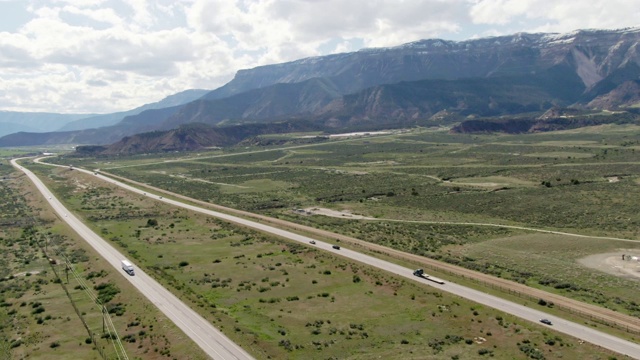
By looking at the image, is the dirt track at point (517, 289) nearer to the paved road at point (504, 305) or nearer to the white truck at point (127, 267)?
the paved road at point (504, 305)

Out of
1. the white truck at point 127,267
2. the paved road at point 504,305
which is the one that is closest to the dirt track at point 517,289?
the paved road at point 504,305

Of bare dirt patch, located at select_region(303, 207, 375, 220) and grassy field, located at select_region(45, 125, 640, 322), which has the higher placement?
grassy field, located at select_region(45, 125, 640, 322)

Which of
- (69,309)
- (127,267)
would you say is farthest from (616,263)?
(69,309)

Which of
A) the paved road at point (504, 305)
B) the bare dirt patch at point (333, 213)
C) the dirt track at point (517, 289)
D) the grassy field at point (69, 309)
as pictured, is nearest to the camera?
the paved road at point (504, 305)

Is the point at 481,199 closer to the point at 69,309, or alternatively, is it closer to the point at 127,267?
the point at 127,267

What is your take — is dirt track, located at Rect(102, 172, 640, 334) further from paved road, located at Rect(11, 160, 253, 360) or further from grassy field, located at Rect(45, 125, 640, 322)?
paved road, located at Rect(11, 160, 253, 360)

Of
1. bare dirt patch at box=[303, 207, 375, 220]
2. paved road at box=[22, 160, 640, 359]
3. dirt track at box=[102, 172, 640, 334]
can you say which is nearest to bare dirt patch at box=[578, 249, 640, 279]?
dirt track at box=[102, 172, 640, 334]

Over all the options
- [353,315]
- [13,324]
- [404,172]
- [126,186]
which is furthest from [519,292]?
[126,186]

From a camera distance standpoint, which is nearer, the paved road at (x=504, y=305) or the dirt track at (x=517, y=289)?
the paved road at (x=504, y=305)

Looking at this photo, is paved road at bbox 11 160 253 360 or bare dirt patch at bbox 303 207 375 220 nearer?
paved road at bbox 11 160 253 360
